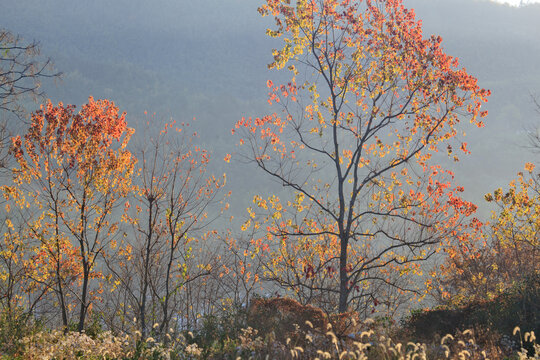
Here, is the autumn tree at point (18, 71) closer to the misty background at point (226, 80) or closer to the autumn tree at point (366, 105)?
the autumn tree at point (366, 105)

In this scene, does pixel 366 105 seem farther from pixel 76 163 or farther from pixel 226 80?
pixel 226 80

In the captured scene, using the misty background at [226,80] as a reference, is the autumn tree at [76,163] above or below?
below

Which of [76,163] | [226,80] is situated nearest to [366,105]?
[76,163]

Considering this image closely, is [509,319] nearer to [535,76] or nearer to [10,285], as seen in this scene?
[10,285]

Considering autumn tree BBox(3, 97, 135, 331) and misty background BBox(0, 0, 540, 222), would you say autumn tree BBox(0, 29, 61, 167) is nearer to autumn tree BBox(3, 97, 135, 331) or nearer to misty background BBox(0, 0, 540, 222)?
autumn tree BBox(3, 97, 135, 331)

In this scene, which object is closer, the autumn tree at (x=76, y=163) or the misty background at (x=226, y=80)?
the autumn tree at (x=76, y=163)

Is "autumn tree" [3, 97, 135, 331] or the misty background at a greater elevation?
the misty background

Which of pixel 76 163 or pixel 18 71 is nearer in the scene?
pixel 18 71

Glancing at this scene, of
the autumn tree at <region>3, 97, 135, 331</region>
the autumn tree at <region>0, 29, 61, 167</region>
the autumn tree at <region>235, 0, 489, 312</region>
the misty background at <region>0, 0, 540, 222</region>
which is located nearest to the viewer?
the autumn tree at <region>0, 29, 61, 167</region>

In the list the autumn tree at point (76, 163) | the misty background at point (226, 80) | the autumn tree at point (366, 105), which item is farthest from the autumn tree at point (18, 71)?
the misty background at point (226, 80)

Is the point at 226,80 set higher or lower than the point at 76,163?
higher

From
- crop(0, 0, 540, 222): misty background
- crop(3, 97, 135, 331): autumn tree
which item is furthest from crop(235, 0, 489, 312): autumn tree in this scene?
crop(0, 0, 540, 222): misty background

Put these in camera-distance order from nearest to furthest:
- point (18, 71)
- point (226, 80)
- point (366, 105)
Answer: point (18, 71)
point (366, 105)
point (226, 80)

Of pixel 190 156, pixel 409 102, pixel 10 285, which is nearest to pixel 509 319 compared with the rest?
pixel 409 102
